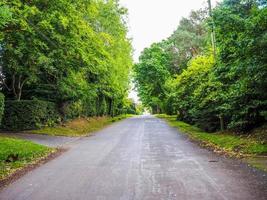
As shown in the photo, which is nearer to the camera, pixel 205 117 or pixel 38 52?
pixel 38 52

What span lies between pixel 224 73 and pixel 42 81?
17709mm

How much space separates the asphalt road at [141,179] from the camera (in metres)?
7.91

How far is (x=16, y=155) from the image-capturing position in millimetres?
14109

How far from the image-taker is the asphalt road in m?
7.91

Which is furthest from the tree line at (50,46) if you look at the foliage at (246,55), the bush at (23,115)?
the foliage at (246,55)

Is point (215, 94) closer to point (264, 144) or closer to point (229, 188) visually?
point (264, 144)

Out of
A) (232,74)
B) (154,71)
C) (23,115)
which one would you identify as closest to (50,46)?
(232,74)

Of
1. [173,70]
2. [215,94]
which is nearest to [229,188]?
[215,94]

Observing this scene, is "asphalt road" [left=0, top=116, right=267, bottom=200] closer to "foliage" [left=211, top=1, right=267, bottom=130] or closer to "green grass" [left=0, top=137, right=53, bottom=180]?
"green grass" [left=0, top=137, right=53, bottom=180]

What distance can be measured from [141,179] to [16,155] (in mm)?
6290

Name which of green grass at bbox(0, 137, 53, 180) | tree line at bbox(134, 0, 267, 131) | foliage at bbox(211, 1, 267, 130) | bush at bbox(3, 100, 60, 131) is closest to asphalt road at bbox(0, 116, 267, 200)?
green grass at bbox(0, 137, 53, 180)

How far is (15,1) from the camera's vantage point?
15.4m

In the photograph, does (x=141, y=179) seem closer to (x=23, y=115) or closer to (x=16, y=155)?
(x=16, y=155)

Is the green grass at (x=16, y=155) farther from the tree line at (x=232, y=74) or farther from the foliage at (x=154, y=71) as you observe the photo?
the foliage at (x=154, y=71)
